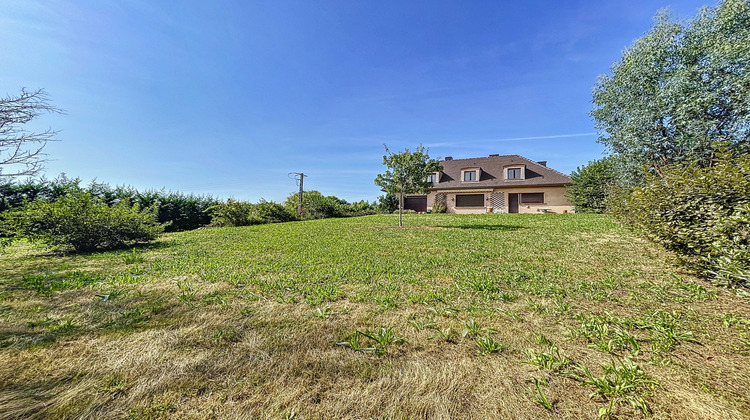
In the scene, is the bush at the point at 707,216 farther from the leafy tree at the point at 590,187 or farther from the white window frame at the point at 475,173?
the white window frame at the point at 475,173

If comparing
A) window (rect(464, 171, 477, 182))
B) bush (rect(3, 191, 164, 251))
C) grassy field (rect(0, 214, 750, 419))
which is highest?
window (rect(464, 171, 477, 182))

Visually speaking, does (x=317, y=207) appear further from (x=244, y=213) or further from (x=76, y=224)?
(x=76, y=224)

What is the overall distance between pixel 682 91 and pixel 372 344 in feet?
54.0

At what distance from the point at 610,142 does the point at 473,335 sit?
16.5 meters

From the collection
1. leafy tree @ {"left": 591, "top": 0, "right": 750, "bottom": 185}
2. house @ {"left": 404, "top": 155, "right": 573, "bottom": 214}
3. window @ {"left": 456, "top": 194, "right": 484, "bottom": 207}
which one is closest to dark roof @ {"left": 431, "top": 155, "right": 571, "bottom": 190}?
house @ {"left": 404, "top": 155, "right": 573, "bottom": 214}

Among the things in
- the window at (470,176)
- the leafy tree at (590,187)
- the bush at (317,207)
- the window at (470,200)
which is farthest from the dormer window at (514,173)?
the bush at (317,207)

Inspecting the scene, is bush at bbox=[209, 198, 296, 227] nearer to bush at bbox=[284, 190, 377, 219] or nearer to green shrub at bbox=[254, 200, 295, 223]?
Result: green shrub at bbox=[254, 200, 295, 223]

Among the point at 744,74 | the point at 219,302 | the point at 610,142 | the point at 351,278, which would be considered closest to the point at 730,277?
the point at 351,278

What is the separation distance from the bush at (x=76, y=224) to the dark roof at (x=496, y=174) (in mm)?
20396

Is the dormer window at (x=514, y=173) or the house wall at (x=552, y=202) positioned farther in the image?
the dormer window at (x=514, y=173)

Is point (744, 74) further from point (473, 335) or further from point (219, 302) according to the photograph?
point (219, 302)

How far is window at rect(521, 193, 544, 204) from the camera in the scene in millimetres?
21806

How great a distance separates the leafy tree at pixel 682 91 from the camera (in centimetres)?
966

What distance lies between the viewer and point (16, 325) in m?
2.47
